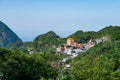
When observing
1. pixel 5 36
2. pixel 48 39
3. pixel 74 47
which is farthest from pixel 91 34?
pixel 5 36

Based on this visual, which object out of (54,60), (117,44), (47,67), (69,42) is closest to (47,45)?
(69,42)

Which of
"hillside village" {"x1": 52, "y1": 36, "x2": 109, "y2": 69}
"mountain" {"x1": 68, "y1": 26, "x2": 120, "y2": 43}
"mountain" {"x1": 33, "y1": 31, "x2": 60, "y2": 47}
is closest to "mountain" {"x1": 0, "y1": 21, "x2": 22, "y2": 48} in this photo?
"mountain" {"x1": 33, "y1": 31, "x2": 60, "y2": 47}

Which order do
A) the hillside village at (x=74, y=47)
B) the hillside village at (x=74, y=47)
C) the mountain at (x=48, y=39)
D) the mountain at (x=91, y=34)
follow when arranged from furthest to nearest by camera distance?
the mountain at (x=48, y=39), the mountain at (x=91, y=34), the hillside village at (x=74, y=47), the hillside village at (x=74, y=47)

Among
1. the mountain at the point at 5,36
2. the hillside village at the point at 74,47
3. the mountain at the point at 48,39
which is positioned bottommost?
the hillside village at the point at 74,47

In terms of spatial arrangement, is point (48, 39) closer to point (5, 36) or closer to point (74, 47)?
point (74, 47)

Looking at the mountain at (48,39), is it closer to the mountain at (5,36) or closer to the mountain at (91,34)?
the mountain at (91,34)

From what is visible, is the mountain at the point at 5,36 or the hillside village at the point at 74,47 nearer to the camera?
the hillside village at the point at 74,47

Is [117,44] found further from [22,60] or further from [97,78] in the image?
[97,78]

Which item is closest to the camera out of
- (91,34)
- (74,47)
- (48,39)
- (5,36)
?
(74,47)

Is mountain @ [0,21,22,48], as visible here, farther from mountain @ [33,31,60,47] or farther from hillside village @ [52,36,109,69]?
hillside village @ [52,36,109,69]

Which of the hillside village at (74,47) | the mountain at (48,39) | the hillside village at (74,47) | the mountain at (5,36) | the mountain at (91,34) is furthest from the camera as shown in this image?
the mountain at (5,36)

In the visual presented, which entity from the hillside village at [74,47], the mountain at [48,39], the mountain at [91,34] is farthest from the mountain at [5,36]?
the hillside village at [74,47]
